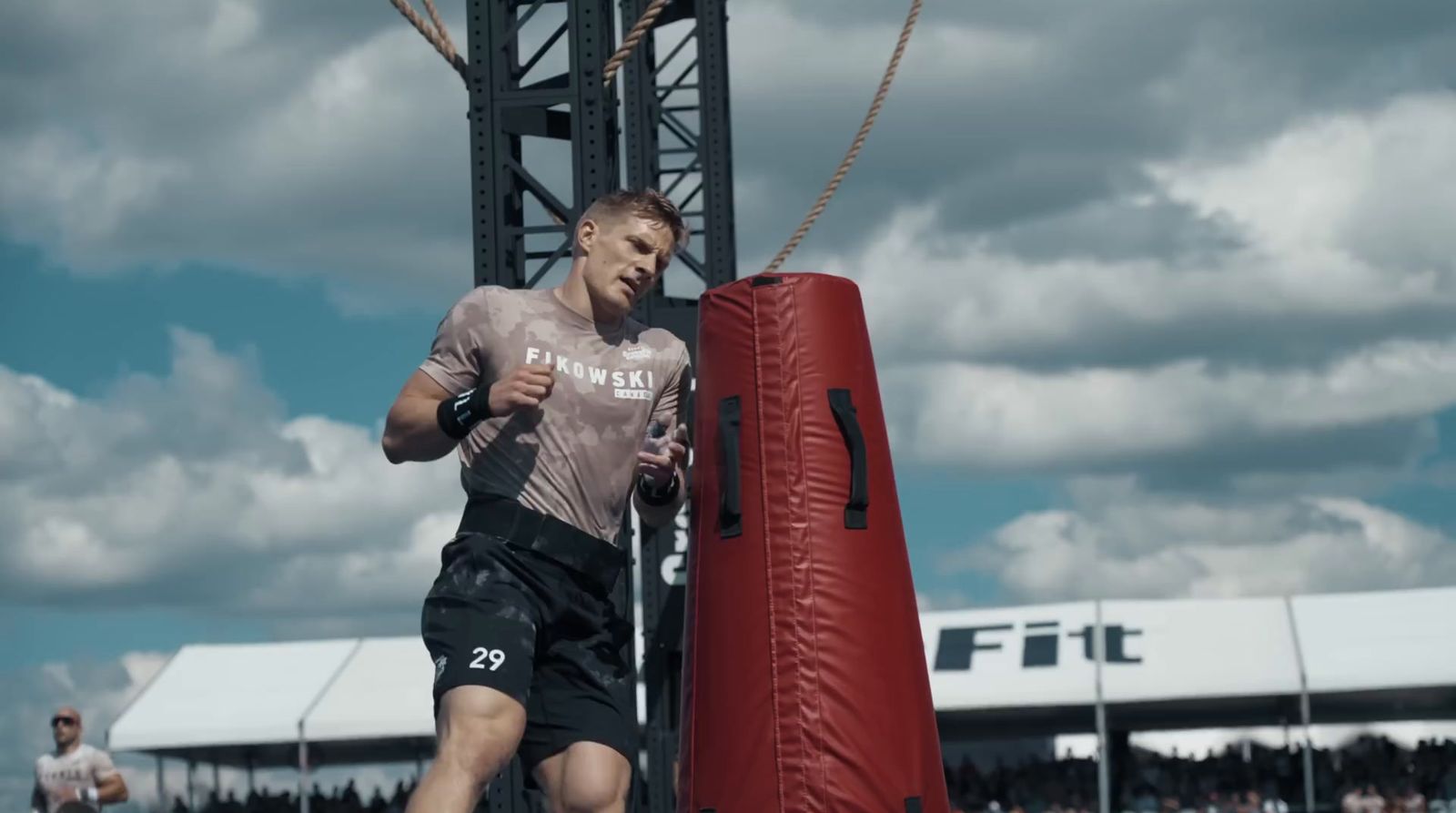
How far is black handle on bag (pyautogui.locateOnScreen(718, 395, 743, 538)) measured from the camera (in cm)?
380

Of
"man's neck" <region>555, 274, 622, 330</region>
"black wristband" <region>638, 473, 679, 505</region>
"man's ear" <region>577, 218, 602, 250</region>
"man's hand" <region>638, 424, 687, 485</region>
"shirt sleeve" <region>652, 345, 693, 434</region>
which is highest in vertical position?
"man's ear" <region>577, 218, 602, 250</region>

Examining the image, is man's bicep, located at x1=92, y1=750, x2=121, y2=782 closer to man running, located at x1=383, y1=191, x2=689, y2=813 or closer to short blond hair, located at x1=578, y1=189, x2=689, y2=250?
man running, located at x1=383, y1=191, x2=689, y2=813

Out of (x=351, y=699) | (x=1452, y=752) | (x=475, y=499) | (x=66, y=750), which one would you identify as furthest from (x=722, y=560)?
(x=1452, y=752)

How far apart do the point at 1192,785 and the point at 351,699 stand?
31.4 ft

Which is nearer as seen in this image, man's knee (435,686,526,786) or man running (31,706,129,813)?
man's knee (435,686,526,786)

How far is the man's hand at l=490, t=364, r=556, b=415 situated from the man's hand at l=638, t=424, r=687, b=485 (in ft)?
1.12

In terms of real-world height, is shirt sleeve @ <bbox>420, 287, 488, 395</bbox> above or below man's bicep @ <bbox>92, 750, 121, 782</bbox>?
above

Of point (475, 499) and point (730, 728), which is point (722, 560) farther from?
point (475, 499)

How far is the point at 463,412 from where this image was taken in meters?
3.13

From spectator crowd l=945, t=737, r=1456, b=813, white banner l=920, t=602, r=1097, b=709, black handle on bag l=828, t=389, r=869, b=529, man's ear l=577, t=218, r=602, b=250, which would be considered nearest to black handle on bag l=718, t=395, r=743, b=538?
black handle on bag l=828, t=389, r=869, b=529

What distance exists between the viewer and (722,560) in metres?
3.87

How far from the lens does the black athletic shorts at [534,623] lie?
10.4 feet

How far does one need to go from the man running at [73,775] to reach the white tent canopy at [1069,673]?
8370mm

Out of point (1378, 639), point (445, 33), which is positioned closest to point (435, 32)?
point (445, 33)
